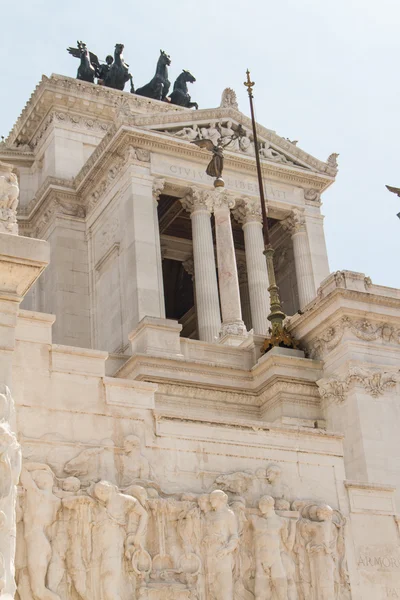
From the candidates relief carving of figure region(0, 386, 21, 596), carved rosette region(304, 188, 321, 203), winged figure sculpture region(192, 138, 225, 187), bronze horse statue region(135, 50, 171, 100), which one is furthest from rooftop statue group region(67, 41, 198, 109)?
relief carving of figure region(0, 386, 21, 596)

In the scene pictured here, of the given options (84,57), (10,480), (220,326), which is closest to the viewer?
(10,480)

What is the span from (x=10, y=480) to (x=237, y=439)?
5352 millimetres

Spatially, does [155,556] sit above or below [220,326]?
below

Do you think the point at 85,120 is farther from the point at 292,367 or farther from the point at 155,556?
the point at 155,556

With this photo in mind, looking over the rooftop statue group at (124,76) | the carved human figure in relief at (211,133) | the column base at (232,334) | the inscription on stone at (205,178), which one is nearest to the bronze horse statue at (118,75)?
the rooftop statue group at (124,76)

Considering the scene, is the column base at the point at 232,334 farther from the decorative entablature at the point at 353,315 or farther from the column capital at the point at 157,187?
the column capital at the point at 157,187

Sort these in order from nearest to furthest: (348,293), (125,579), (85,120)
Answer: (125,579), (348,293), (85,120)

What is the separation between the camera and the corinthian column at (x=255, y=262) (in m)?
42.6

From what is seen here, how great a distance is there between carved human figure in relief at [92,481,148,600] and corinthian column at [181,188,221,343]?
848 inches

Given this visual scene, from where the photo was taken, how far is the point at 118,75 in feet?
177

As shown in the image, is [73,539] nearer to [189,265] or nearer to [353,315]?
[353,315]

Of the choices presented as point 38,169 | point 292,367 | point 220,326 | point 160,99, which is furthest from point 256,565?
point 160,99

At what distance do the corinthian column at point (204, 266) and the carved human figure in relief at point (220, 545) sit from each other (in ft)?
67.9

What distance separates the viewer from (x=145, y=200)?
1665 inches
